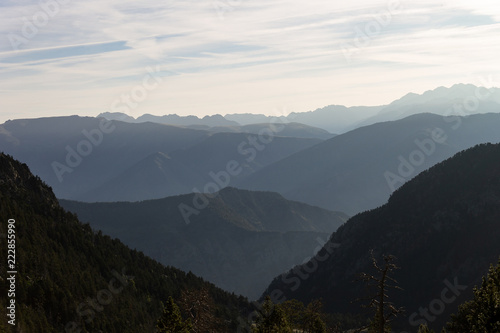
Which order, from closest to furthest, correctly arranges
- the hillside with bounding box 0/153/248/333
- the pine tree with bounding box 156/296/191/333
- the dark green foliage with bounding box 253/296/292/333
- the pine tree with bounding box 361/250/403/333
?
the pine tree with bounding box 361/250/403/333 → the pine tree with bounding box 156/296/191/333 → the dark green foliage with bounding box 253/296/292/333 → the hillside with bounding box 0/153/248/333

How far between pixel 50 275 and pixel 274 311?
60.9 metres

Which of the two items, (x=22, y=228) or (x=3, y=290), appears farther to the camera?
(x=22, y=228)

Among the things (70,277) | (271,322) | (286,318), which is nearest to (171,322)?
(271,322)

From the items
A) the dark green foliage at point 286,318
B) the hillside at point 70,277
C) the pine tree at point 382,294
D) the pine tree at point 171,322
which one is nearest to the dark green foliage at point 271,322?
the dark green foliage at point 286,318

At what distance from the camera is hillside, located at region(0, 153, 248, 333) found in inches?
3398

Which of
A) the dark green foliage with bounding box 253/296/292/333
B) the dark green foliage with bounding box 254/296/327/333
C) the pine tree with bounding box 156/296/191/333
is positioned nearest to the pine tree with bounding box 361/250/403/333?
the dark green foliage with bounding box 254/296/327/333

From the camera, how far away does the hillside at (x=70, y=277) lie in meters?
86.3

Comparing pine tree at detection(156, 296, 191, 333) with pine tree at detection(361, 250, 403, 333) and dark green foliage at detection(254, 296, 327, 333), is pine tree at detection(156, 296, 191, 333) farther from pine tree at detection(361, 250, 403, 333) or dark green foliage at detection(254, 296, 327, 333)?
pine tree at detection(361, 250, 403, 333)

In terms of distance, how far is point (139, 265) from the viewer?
155 m

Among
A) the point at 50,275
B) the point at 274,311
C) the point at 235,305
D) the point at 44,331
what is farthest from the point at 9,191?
the point at 274,311

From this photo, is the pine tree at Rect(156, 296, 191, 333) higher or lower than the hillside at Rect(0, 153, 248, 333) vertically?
lower

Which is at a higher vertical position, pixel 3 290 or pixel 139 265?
pixel 139 265

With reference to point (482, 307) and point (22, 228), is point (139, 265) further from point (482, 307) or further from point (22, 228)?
point (482, 307)

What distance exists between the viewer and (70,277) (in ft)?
341
